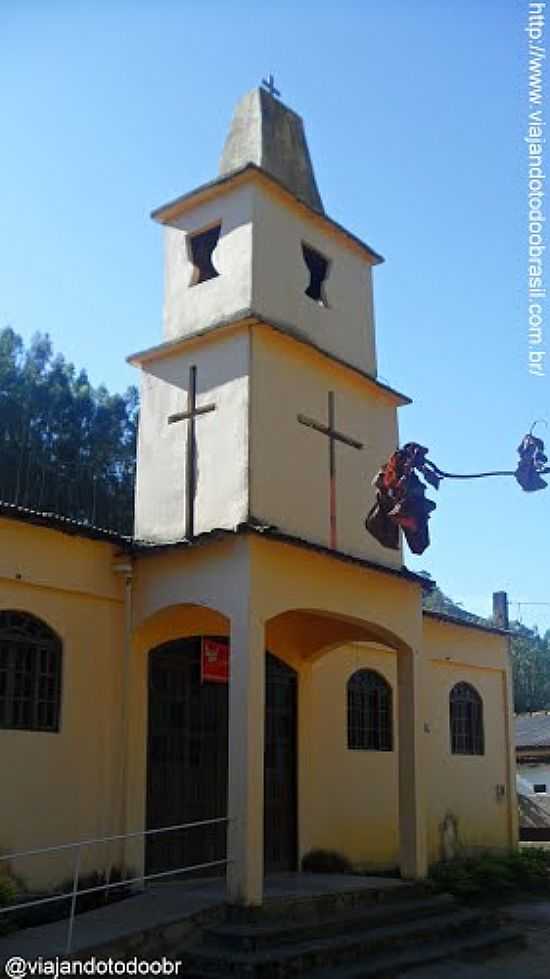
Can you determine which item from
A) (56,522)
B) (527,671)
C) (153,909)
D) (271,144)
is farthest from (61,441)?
(527,671)

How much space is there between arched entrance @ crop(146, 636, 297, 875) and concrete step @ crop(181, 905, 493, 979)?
278cm

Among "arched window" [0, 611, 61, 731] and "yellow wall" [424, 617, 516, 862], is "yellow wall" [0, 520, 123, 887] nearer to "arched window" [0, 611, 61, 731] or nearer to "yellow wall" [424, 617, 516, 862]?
"arched window" [0, 611, 61, 731]

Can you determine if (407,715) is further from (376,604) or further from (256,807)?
(256,807)

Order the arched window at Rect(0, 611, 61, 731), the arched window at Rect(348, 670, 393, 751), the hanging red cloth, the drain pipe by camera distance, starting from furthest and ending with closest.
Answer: the arched window at Rect(348, 670, 393, 751) → the drain pipe → the arched window at Rect(0, 611, 61, 731) → the hanging red cloth

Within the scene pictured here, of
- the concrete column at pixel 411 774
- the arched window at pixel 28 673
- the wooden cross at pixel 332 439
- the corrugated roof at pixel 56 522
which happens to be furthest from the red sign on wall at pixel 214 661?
the concrete column at pixel 411 774

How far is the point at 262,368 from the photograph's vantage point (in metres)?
13.2

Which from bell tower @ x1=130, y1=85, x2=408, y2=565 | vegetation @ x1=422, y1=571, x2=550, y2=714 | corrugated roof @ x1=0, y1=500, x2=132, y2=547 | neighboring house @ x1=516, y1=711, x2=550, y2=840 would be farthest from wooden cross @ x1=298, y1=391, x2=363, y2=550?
vegetation @ x1=422, y1=571, x2=550, y2=714

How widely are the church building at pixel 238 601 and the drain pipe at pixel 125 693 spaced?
25 mm

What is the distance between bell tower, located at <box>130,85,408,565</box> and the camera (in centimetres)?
1304

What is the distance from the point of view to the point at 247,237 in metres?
13.9

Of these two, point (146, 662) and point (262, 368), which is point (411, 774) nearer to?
point (146, 662)

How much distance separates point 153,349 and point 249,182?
106 inches

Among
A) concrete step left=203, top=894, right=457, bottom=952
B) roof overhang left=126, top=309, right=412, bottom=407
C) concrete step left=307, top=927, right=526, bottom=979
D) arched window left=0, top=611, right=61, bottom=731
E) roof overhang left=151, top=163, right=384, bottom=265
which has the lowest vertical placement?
concrete step left=307, top=927, right=526, bottom=979

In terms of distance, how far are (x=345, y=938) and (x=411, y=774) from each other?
334 cm
